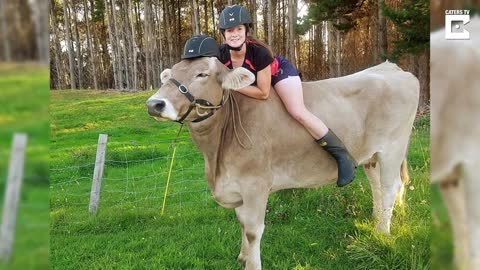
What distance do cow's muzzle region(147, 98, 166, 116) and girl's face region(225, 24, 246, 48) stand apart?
48 centimetres

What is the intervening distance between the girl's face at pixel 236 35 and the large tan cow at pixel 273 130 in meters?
0.14

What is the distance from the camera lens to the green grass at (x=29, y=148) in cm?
81

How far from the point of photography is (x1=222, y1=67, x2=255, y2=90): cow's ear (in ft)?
6.15

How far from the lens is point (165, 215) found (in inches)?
120

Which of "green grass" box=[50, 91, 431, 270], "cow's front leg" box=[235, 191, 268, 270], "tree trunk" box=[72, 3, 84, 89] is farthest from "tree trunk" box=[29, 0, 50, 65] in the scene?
"tree trunk" box=[72, 3, 84, 89]

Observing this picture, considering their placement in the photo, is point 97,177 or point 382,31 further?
point 97,177

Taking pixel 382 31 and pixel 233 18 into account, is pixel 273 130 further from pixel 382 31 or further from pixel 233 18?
pixel 382 31

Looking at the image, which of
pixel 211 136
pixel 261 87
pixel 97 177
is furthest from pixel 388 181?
pixel 97 177

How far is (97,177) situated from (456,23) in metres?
2.52

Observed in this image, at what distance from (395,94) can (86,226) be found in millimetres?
2077

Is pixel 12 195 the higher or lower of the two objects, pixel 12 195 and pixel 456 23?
the lower

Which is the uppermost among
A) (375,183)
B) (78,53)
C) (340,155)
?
(78,53)

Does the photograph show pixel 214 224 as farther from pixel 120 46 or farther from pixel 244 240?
pixel 120 46

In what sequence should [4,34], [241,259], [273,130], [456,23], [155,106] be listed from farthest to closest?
[241,259] → [273,130] → [155,106] → [456,23] → [4,34]
